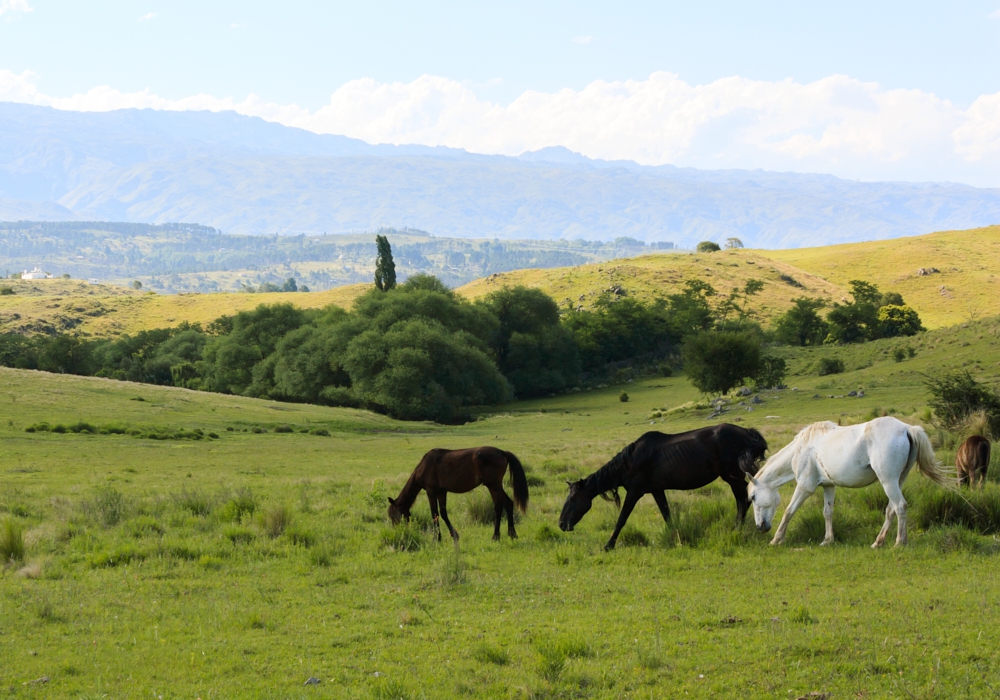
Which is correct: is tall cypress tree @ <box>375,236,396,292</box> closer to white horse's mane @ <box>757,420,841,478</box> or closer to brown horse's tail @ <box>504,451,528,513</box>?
brown horse's tail @ <box>504,451,528,513</box>

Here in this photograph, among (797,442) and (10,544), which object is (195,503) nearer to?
(10,544)

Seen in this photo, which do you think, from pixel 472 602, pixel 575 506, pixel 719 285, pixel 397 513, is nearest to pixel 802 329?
pixel 719 285

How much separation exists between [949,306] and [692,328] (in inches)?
1802

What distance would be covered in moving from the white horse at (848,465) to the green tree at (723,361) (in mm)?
43317

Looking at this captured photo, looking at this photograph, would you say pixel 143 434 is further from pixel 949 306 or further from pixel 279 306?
pixel 949 306

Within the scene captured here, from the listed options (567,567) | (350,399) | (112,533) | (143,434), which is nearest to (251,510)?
(112,533)

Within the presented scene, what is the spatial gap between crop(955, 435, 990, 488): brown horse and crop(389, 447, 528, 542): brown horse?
26.2ft

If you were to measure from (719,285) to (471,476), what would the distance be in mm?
125669

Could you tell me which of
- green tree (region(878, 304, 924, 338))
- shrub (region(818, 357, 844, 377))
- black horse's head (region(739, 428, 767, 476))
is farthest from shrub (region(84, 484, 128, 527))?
green tree (region(878, 304, 924, 338))

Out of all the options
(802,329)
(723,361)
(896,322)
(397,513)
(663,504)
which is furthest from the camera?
(802,329)

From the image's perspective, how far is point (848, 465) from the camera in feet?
37.8

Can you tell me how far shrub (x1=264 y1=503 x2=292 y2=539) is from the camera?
47.8 feet

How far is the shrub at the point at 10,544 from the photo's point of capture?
12.4 meters

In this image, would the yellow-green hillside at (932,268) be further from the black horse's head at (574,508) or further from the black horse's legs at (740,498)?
the black horse's head at (574,508)
